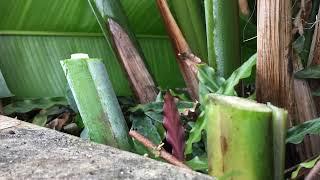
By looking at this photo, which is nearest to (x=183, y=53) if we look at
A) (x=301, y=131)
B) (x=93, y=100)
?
(x=93, y=100)

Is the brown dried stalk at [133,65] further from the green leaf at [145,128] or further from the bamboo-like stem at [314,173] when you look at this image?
the bamboo-like stem at [314,173]

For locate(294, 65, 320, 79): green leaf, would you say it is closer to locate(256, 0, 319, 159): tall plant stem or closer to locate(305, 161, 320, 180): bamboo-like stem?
locate(256, 0, 319, 159): tall plant stem

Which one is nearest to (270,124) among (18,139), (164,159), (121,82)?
(164,159)

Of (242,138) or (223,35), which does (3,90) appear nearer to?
(223,35)

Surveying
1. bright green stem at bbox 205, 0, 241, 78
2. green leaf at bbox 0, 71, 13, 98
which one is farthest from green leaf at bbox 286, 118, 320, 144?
green leaf at bbox 0, 71, 13, 98

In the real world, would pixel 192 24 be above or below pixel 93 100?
above

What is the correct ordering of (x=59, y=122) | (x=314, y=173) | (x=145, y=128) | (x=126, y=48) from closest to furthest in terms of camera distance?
(x=314, y=173)
(x=145, y=128)
(x=126, y=48)
(x=59, y=122)

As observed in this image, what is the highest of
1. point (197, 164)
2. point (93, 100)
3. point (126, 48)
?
point (126, 48)
